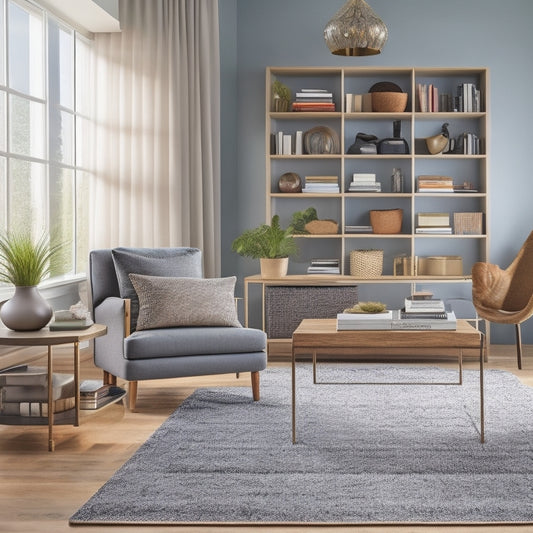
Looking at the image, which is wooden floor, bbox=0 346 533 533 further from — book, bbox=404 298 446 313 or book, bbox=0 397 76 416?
book, bbox=404 298 446 313

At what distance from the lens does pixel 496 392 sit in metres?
4.68

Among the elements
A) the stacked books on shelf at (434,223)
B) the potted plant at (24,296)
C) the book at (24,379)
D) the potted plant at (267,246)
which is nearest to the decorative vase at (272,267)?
the potted plant at (267,246)

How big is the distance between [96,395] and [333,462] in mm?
1237

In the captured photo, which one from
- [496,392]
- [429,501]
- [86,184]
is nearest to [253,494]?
[429,501]

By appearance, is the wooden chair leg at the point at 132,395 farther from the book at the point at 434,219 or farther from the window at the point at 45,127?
the book at the point at 434,219

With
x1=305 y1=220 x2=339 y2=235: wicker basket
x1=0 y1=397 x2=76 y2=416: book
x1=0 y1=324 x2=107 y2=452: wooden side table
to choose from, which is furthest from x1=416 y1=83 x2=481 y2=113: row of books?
x1=0 y1=397 x2=76 y2=416: book

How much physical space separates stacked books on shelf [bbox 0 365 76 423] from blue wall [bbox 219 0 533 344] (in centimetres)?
334

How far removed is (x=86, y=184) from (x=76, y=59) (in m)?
0.93

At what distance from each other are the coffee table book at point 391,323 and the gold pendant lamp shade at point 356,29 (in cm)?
171

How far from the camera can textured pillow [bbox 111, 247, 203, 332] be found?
4.65 m

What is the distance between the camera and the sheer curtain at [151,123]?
6055mm

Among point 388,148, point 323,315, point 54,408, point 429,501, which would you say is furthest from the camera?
point 388,148

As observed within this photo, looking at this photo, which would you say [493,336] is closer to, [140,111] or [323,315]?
[323,315]

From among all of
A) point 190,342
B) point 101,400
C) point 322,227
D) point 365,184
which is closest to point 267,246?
point 322,227
